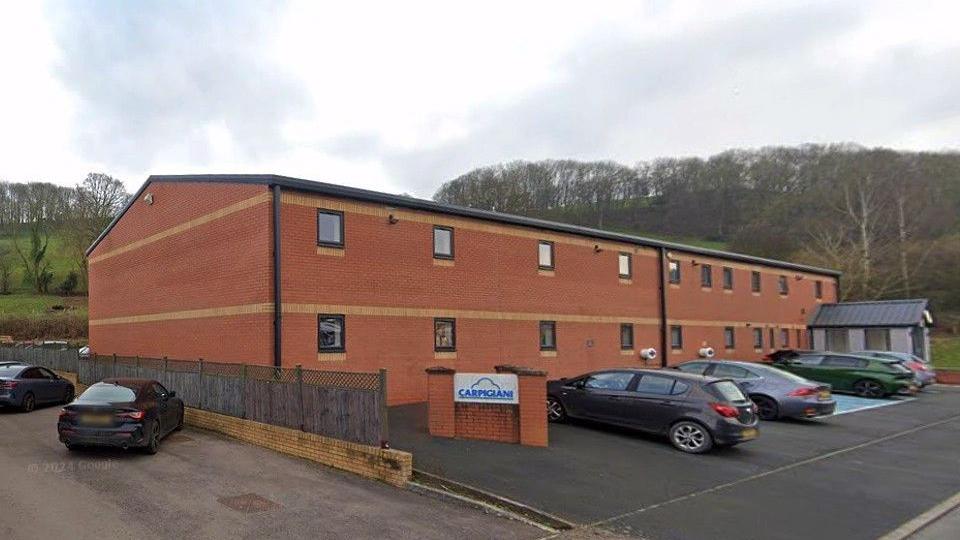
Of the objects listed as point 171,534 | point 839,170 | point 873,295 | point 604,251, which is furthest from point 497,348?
point 839,170

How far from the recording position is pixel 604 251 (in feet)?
83.9

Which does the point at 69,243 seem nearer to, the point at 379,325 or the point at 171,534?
the point at 379,325

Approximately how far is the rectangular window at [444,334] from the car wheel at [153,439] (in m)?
8.28

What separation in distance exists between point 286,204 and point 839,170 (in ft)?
191

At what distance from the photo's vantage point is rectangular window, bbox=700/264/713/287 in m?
31.1

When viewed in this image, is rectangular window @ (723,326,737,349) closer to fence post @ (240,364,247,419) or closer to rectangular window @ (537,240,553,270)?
rectangular window @ (537,240,553,270)

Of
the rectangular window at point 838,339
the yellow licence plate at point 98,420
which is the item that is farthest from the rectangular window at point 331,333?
the rectangular window at point 838,339

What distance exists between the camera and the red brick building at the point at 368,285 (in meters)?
16.3

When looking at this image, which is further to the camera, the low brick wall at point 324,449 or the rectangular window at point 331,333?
the rectangular window at point 331,333

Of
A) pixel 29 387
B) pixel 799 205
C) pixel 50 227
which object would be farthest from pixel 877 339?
pixel 50 227

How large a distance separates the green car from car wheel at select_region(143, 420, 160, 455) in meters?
23.1

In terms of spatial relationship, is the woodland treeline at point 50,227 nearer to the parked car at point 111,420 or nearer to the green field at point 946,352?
the parked car at point 111,420

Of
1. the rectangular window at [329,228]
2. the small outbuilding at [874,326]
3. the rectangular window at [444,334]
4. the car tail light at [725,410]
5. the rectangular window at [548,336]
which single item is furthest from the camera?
the small outbuilding at [874,326]

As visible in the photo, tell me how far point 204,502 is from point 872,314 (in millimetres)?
39027
